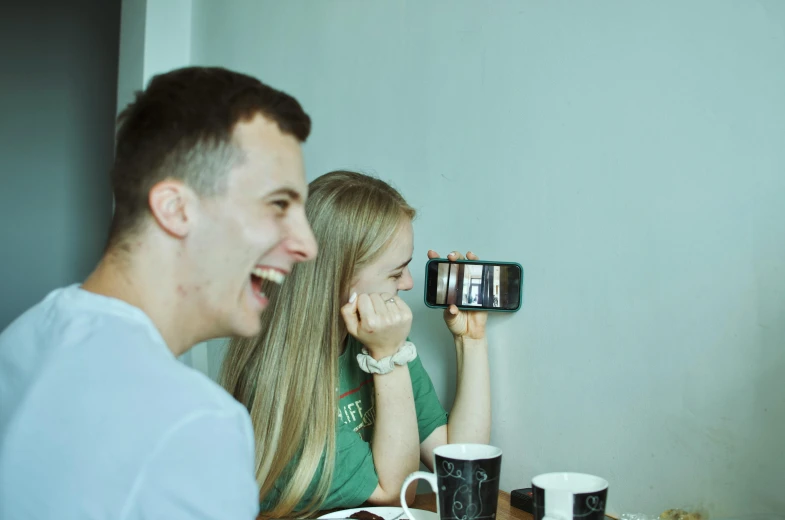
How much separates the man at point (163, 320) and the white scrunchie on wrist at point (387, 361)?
0.39 meters

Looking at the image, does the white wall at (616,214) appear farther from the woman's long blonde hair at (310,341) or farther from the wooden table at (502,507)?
the woman's long blonde hair at (310,341)

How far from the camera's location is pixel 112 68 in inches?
117

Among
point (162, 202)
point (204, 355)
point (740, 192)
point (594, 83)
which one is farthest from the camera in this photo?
point (204, 355)

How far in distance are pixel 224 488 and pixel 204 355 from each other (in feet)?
4.86

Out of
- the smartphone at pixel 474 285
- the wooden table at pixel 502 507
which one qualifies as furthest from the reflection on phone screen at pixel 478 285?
the wooden table at pixel 502 507

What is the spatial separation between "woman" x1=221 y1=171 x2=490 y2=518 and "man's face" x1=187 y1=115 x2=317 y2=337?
370 mm

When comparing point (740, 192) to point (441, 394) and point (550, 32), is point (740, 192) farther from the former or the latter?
point (441, 394)

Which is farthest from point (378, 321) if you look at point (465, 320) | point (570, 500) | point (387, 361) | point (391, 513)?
point (570, 500)

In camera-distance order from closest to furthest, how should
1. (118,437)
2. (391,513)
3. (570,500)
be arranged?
(118,437) < (570,500) < (391,513)

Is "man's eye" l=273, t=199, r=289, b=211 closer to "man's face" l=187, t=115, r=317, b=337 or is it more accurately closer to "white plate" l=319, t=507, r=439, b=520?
"man's face" l=187, t=115, r=317, b=337

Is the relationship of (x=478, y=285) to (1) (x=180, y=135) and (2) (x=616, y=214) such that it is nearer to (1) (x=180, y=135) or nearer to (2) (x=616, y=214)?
(2) (x=616, y=214)

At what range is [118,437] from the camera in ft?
1.82

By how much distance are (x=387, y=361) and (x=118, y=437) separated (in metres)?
0.66

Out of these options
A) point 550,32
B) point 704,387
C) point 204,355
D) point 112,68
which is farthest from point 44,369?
point 112,68
